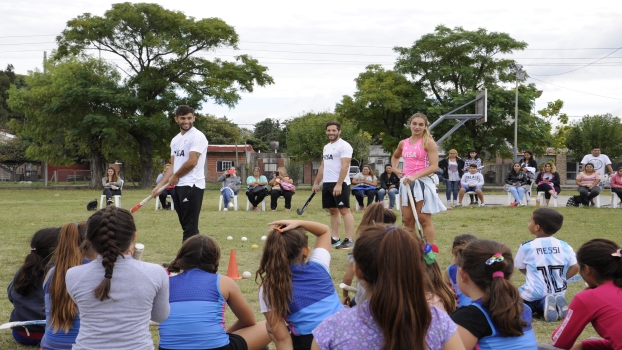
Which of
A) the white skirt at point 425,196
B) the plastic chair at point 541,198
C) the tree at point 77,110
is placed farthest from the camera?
the tree at point 77,110

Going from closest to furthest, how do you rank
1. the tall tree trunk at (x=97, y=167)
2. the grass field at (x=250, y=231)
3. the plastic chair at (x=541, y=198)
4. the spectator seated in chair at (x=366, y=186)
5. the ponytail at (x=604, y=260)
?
the ponytail at (x=604, y=260) < the grass field at (x=250, y=231) < the spectator seated in chair at (x=366, y=186) < the plastic chair at (x=541, y=198) < the tall tree trunk at (x=97, y=167)

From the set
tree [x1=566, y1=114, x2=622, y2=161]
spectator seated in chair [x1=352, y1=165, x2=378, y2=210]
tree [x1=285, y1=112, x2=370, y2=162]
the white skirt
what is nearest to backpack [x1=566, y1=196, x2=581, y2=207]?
spectator seated in chair [x1=352, y1=165, x2=378, y2=210]

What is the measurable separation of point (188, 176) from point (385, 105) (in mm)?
30978

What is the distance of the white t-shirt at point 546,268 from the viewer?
4730 mm

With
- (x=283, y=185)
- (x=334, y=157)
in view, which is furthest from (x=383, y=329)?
(x=283, y=185)

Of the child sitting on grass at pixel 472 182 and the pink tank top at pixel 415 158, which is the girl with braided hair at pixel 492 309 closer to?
the pink tank top at pixel 415 158

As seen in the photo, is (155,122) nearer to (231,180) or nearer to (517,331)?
(231,180)

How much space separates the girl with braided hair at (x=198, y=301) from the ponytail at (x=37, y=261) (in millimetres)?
1090

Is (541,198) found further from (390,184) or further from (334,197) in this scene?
(334,197)

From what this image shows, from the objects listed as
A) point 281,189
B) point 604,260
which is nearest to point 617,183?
point 281,189

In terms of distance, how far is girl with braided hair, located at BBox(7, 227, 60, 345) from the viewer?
13.0 ft

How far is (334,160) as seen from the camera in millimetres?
8836

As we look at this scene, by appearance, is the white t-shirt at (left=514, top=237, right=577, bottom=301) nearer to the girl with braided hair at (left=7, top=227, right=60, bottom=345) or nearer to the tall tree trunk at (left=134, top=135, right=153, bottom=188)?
the girl with braided hair at (left=7, top=227, right=60, bottom=345)

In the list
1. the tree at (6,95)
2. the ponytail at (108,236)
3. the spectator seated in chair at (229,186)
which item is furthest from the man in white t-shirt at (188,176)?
the tree at (6,95)
